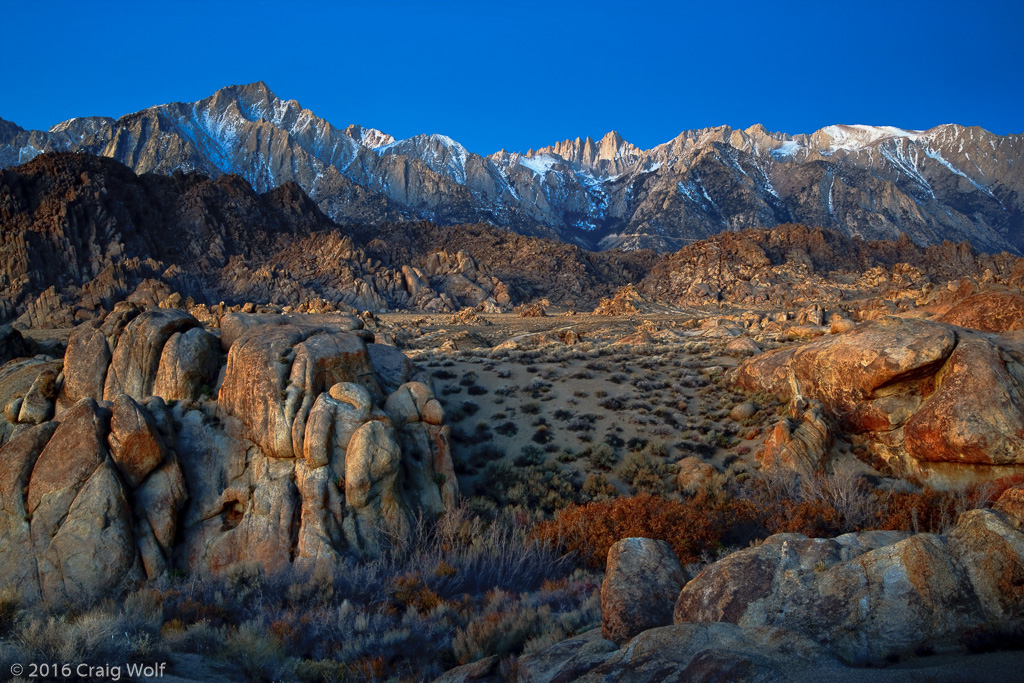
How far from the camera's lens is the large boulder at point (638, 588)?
4738 millimetres

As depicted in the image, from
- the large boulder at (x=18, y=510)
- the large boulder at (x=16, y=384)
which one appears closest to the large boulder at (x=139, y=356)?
the large boulder at (x=16, y=384)

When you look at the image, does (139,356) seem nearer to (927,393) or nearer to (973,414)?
(973,414)

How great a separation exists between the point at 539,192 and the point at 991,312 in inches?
7277

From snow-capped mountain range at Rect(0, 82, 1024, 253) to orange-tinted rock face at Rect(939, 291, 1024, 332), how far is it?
11737 centimetres

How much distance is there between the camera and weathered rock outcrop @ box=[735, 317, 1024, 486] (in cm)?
1038

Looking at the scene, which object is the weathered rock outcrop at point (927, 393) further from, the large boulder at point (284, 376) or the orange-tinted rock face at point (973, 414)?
the large boulder at point (284, 376)

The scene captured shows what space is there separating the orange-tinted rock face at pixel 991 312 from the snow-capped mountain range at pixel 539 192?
117 meters

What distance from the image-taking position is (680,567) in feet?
17.7

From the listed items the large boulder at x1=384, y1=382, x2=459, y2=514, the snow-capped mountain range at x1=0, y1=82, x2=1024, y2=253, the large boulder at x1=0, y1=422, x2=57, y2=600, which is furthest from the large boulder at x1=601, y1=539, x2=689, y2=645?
the snow-capped mountain range at x1=0, y1=82, x2=1024, y2=253

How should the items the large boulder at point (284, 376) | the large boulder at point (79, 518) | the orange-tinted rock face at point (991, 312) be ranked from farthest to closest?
the orange-tinted rock face at point (991, 312), the large boulder at point (284, 376), the large boulder at point (79, 518)

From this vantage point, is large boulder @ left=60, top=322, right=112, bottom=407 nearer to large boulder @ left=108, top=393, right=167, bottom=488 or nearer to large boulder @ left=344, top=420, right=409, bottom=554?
large boulder @ left=108, top=393, right=167, bottom=488

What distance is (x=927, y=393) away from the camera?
39.5ft

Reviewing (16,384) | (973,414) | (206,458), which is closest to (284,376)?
(206,458)

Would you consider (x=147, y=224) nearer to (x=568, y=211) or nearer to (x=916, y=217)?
(x=568, y=211)
